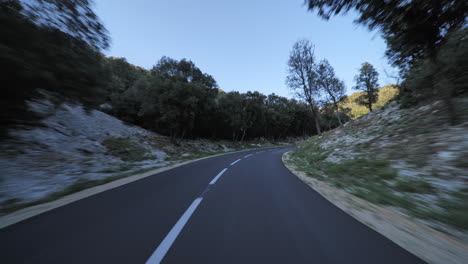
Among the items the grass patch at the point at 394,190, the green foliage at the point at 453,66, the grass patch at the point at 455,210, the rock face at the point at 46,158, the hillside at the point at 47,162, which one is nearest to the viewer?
the grass patch at the point at 455,210

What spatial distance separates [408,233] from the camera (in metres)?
2.35

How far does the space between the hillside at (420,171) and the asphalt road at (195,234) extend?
1155mm

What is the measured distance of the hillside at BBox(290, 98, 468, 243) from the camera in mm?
2809

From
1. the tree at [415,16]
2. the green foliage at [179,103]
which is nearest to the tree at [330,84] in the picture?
the green foliage at [179,103]

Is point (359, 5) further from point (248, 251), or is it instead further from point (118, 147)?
point (118, 147)

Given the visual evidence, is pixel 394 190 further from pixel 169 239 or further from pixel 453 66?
pixel 453 66

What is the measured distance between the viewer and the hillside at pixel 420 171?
2.81 meters

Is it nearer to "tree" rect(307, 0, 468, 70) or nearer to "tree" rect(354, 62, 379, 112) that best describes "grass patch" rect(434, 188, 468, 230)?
"tree" rect(307, 0, 468, 70)

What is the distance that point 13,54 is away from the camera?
343 cm

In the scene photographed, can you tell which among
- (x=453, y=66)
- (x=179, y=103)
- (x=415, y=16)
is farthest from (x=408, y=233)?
(x=179, y=103)

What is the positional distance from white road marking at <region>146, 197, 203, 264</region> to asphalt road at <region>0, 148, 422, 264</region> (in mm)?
11

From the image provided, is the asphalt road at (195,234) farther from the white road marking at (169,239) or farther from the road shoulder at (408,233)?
the road shoulder at (408,233)

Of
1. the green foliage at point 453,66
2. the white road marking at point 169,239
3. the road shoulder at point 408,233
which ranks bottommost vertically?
the white road marking at point 169,239

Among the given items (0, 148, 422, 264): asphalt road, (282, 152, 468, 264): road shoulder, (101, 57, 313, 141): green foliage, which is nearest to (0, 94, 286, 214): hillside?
(0, 148, 422, 264): asphalt road
